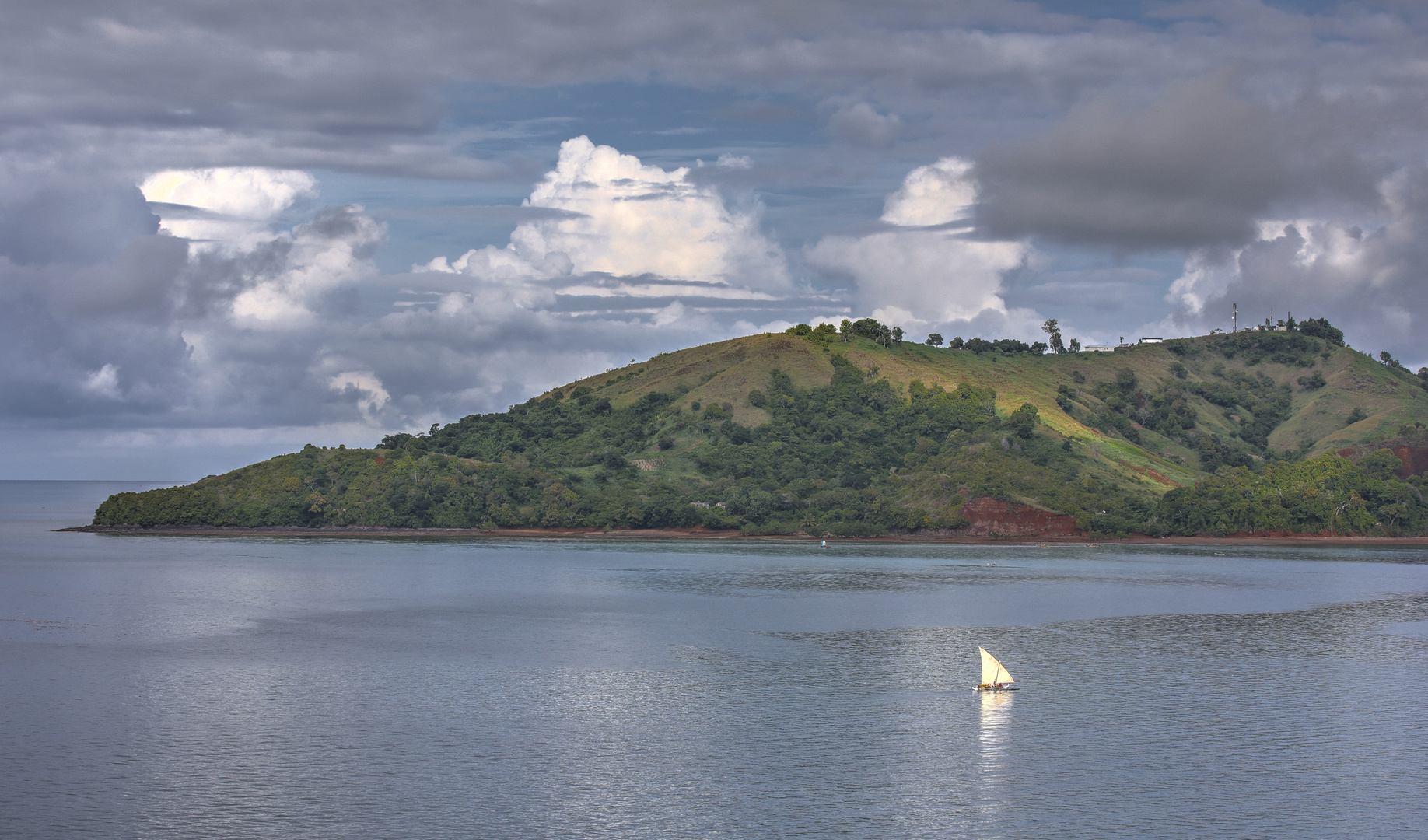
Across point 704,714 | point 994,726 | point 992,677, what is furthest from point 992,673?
point 704,714

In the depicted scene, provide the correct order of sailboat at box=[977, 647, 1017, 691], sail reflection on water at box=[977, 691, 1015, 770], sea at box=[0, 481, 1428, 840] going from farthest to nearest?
sailboat at box=[977, 647, 1017, 691] → sail reflection on water at box=[977, 691, 1015, 770] → sea at box=[0, 481, 1428, 840]

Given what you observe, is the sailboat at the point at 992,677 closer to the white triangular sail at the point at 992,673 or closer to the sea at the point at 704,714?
the white triangular sail at the point at 992,673

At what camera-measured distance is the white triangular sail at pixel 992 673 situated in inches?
2457

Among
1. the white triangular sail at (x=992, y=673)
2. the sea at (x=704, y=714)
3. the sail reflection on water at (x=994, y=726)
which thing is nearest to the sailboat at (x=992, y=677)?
the white triangular sail at (x=992, y=673)

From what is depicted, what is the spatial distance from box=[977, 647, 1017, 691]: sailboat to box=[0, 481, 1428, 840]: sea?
1178 mm

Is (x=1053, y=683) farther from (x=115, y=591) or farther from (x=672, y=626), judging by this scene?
(x=115, y=591)

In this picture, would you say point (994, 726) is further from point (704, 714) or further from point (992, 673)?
point (704, 714)

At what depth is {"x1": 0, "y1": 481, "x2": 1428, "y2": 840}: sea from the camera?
41062mm

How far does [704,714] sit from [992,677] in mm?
16610

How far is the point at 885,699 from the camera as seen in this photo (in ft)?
197

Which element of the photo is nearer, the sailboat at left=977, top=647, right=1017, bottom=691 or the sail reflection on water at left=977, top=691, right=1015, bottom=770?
the sail reflection on water at left=977, top=691, right=1015, bottom=770

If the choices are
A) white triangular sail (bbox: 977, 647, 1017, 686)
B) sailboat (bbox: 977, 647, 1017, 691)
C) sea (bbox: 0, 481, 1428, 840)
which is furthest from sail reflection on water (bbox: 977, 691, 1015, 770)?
white triangular sail (bbox: 977, 647, 1017, 686)

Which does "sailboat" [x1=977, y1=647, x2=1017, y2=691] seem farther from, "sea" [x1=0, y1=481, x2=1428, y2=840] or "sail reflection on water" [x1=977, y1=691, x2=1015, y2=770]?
"sea" [x1=0, y1=481, x2=1428, y2=840]

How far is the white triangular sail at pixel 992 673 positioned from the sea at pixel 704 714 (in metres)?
1.41
